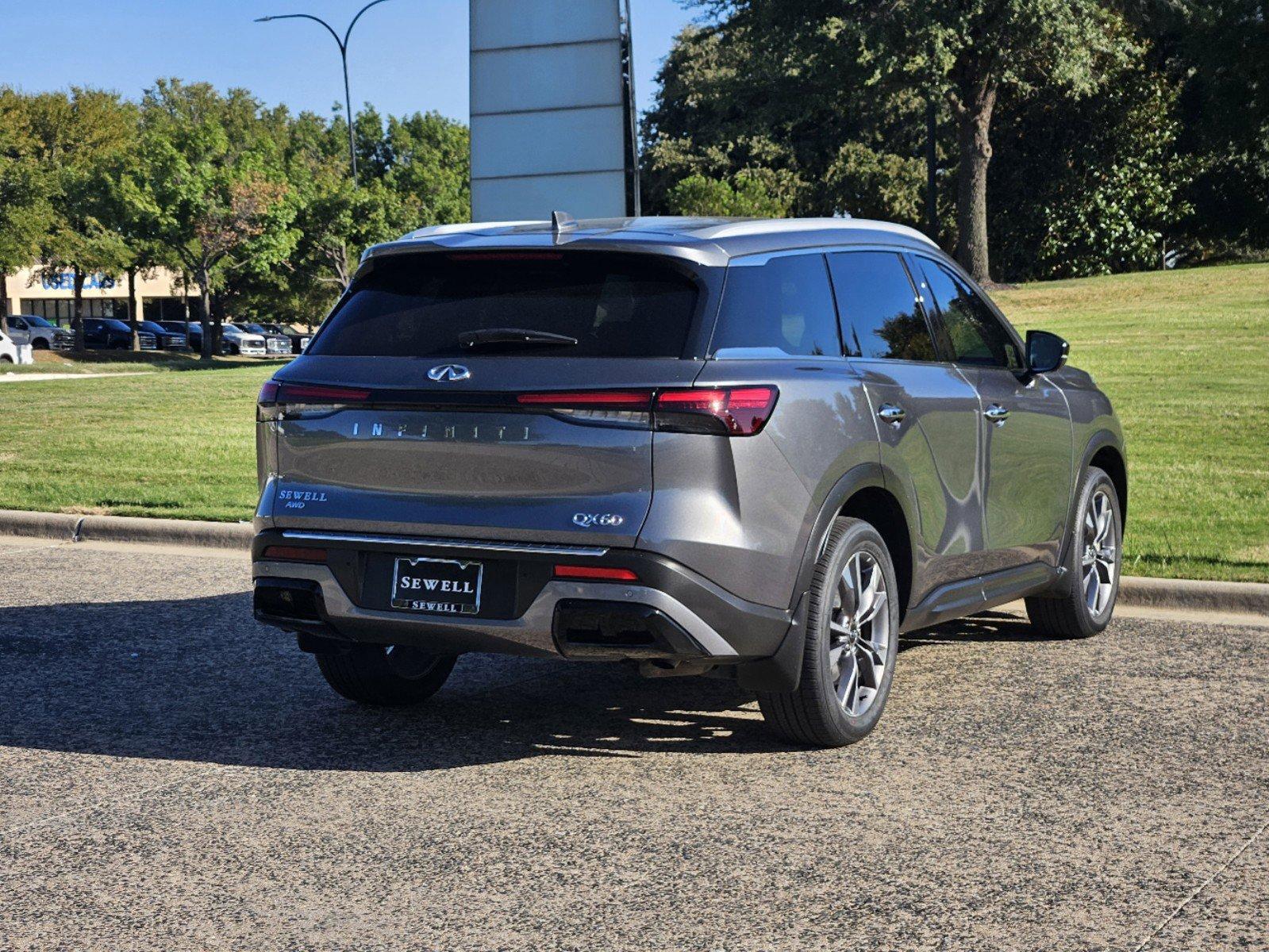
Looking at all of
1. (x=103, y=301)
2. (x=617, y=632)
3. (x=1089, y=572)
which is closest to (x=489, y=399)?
(x=617, y=632)

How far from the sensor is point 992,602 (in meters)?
6.63

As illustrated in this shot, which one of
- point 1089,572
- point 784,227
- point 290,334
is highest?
point 784,227

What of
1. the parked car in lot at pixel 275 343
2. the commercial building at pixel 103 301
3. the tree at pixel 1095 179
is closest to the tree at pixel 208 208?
the parked car in lot at pixel 275 343

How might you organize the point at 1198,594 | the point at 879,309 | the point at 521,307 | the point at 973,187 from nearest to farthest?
the point at 521,307
the point at 879,309
the point at 1198,594
the point at 973,187

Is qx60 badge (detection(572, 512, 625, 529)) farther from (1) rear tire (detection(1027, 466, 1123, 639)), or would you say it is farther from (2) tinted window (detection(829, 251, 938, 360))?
(1) rear tire (detection(1027, 466, 1123, 639))

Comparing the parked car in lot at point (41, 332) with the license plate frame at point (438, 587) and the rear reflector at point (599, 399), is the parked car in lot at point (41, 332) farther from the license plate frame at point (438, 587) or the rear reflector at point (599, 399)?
the rear reflector at point (599, 399)

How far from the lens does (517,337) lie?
509 centimetres

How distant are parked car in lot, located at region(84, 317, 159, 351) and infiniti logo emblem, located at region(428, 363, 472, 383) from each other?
67.9 m

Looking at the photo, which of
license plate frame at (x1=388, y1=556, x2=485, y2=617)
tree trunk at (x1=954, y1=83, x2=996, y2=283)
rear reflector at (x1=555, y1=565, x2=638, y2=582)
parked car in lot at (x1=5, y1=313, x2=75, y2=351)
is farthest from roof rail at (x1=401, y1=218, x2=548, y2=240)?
parked car in lot at (x1=5, y1=313, x2=75, y2=351)

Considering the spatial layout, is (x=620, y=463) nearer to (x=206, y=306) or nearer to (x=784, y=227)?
(x=784, y=227)

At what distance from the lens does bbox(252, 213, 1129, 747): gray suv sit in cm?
489

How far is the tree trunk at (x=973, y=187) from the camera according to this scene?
3653 centimetres

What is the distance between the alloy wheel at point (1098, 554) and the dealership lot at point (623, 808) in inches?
14.9

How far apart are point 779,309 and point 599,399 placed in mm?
864
